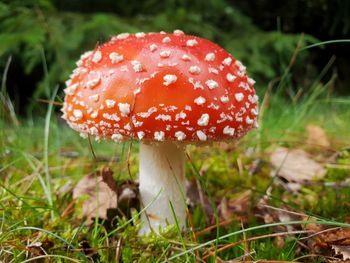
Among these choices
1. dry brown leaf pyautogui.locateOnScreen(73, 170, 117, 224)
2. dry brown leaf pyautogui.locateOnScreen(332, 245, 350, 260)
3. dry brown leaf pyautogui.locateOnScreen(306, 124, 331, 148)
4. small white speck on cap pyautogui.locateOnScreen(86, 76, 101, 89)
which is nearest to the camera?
dry brown leaf pyautogui.locateOnScreen(332, 245, 350, 260)

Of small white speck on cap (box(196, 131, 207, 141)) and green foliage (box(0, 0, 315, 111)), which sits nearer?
small white speck on cap (box(196, 131, 207, 141))

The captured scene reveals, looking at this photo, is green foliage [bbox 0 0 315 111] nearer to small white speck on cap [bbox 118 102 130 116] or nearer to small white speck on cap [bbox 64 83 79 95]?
small white speck on cap [bbox 64 83 79 95]

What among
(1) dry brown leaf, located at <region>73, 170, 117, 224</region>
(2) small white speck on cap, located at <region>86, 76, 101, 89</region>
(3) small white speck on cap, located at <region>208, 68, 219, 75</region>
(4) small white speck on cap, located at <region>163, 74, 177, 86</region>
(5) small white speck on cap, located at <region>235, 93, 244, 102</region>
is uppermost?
(3) small white speck on cap, located at <region>208, 68, 219, 75</region>

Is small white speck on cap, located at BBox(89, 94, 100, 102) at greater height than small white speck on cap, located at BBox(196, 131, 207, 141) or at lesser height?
greater

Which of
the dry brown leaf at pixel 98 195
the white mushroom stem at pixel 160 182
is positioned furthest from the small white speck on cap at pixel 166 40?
the dry brown leaf at pixel 98 195

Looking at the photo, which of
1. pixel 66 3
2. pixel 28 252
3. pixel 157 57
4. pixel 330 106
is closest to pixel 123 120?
pixel 157 57

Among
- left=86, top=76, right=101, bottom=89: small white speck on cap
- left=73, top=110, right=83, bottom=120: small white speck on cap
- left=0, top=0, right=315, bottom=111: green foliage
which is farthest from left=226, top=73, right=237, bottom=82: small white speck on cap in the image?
left=0, top=0, right=315, bottom=111: green foliage

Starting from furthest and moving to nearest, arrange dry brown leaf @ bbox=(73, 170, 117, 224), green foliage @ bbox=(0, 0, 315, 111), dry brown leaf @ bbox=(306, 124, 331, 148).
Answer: green foliage @ bbox=(0, 0, 315, 111) < dry brown leaf @ bbox=(306, 124, 331, 148) < dry brown leaf @ bbox=(73, 170, 117, 224)
